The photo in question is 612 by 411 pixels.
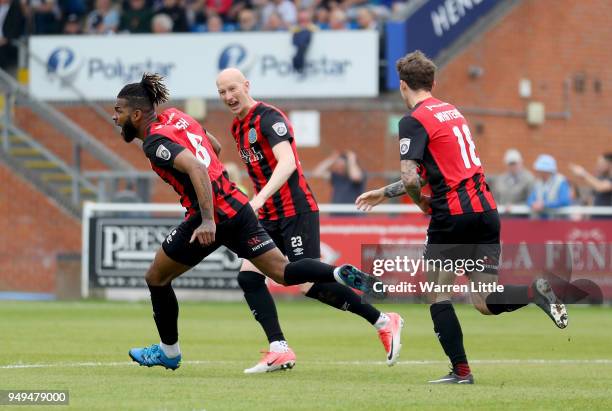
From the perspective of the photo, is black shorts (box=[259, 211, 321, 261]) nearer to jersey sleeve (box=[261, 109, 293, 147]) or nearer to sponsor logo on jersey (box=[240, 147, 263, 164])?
sponsor logo on jersey (box=[240, 147, 263, 164])

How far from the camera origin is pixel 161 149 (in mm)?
9859

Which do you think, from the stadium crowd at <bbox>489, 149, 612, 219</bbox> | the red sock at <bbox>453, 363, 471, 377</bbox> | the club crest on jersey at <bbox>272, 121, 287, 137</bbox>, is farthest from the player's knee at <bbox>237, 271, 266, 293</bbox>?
the stadium crowd at <bbox>489, 149, 612, 219</bbox>

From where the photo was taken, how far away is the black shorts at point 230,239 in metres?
10.2

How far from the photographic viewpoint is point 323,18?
25.4 m

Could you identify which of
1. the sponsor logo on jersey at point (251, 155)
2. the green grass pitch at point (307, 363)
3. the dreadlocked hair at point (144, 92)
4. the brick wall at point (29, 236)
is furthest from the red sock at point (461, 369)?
the brick wall at point (29, 236)

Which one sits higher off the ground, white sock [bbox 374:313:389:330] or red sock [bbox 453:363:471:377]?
white sock [bbox 374:313:389:330]

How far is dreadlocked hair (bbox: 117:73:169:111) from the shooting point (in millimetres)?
10141

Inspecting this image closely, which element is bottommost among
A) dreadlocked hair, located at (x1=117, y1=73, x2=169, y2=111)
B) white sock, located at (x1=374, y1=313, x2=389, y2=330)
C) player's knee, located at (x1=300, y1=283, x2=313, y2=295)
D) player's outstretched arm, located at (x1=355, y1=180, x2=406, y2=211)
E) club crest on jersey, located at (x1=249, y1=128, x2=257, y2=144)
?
white sock, located at (x1=374, y1=313, x2=389, y2=330)

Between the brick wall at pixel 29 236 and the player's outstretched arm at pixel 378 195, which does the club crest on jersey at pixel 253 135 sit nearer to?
the player's outstretched arm at pixel 378 195

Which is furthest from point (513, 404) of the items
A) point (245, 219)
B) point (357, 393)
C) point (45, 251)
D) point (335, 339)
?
point (45, 251)

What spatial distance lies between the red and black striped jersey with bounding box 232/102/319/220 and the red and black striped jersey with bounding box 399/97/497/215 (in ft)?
5.75

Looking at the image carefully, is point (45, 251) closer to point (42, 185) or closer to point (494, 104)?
point (42, 185)

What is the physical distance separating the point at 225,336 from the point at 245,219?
5051 mm

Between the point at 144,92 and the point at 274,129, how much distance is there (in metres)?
1.32
